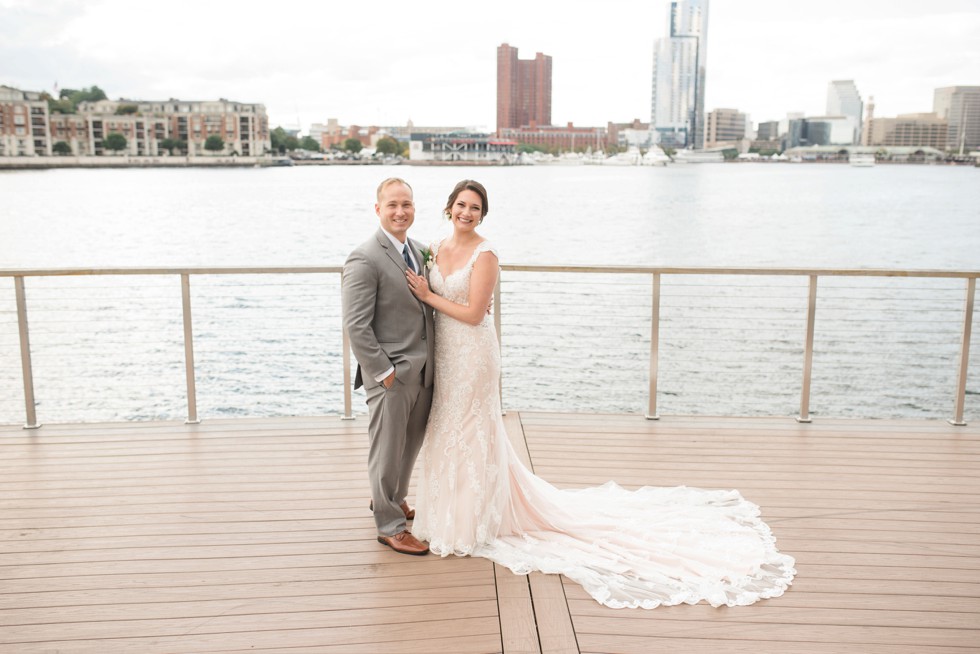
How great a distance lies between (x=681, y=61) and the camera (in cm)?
6244

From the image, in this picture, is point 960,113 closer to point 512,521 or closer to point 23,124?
point 512,521

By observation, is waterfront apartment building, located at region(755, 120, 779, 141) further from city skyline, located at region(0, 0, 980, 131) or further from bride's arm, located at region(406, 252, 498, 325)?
bride's arm, located at region(406, 252, 498, 325)

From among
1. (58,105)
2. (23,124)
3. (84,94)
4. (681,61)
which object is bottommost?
(23,124)

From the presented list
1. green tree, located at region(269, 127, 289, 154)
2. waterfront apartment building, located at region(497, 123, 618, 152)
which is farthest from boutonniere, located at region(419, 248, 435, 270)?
green tree, located at region(269, 127, 289, 154)

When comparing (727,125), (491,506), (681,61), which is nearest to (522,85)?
(681,61)

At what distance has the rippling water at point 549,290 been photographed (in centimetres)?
1212

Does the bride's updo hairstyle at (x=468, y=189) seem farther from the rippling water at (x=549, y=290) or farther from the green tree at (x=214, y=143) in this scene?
the green tree at (x=214, y=143)

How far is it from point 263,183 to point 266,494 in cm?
6925

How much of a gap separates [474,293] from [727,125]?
78123 mm

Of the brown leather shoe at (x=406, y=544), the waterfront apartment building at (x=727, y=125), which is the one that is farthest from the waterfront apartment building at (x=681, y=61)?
the brown leather shoe at (x=406, y=544)

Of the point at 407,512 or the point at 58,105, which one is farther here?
the point at 58,105

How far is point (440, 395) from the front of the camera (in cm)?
321

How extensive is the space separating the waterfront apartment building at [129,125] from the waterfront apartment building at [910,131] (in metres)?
50.2

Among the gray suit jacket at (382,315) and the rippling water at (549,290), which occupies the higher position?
the gray suit jacket at (382,315)
